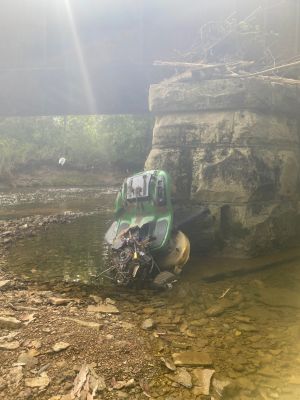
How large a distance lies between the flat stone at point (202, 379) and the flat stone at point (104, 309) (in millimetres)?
1566

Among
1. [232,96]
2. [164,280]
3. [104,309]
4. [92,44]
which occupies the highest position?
[92,44]

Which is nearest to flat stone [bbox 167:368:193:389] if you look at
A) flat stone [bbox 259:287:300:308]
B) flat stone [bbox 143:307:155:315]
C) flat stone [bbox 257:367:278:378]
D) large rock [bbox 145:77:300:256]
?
flat stone [bbox 257:367:278:378]

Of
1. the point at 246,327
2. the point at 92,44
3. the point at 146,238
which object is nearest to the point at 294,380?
the point at 246,327

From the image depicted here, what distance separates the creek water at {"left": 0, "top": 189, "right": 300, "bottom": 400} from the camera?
3.67 metres

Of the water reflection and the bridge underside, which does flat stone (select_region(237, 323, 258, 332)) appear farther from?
the bridge underside

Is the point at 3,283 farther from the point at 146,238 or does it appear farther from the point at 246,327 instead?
the point at 246,327

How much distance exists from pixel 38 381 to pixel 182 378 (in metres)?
1.26

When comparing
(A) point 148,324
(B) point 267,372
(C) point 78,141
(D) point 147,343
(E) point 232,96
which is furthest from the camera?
(C) point 78,141

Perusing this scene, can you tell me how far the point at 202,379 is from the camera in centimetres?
346

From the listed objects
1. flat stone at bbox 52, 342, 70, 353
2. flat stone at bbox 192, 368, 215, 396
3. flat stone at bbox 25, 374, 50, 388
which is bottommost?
flat stone at bbox 192, 368, 215, 396

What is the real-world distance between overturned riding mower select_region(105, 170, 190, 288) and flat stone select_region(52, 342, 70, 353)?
84.7 inches

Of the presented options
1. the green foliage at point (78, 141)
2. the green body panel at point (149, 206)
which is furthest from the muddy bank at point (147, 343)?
the green foliage at point (78, 141)

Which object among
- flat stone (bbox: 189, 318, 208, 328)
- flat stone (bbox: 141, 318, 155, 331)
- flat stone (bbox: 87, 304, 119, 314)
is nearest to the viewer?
flat stone (bbox: 141, 318, 155, 331)

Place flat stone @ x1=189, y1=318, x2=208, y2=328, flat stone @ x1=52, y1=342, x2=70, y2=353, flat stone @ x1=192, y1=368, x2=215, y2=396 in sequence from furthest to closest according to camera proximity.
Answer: flat stone @ x1=189, y1=318, x2=208, y2=328 → flat stone @ x1=52, y1=342, x2=70, y2=353 → flat stone @ x1=192, y1=368, x2=215, y2=396
